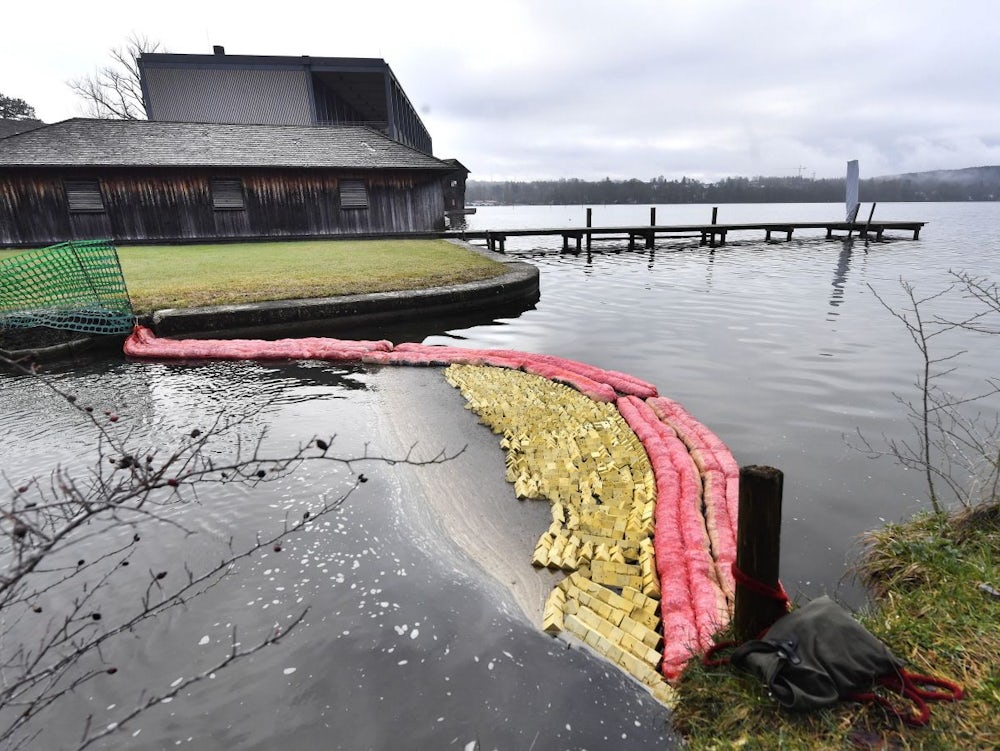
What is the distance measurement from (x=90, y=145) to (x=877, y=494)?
94.5ft

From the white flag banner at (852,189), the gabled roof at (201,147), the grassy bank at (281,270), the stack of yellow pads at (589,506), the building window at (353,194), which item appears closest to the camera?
the stack of yellow pads at (589,506)

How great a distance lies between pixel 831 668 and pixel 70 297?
42.1ft

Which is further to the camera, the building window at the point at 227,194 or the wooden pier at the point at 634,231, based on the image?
the wooden pier at the point at 634,231

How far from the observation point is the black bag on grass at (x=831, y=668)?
90.0 inches

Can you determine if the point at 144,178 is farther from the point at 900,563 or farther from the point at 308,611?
the point at 900,563

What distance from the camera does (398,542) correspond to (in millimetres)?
4230

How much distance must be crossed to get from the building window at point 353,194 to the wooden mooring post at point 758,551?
→ 2454 cm

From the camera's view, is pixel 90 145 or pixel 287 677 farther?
pixel 90 145

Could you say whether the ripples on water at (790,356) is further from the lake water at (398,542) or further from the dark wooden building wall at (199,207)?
the dark wooden building wall at (199,207)

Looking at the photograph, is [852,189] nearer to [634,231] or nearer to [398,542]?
Answer: [634,231]

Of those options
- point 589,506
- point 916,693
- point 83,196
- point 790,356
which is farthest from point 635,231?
point 916,693

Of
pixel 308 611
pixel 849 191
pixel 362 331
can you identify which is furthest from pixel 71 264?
pixel 849 191

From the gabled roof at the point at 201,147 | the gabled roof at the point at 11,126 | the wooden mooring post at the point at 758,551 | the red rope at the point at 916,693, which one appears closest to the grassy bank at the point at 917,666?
the red rope at the point at 916,693

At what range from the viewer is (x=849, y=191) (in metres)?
36.5
